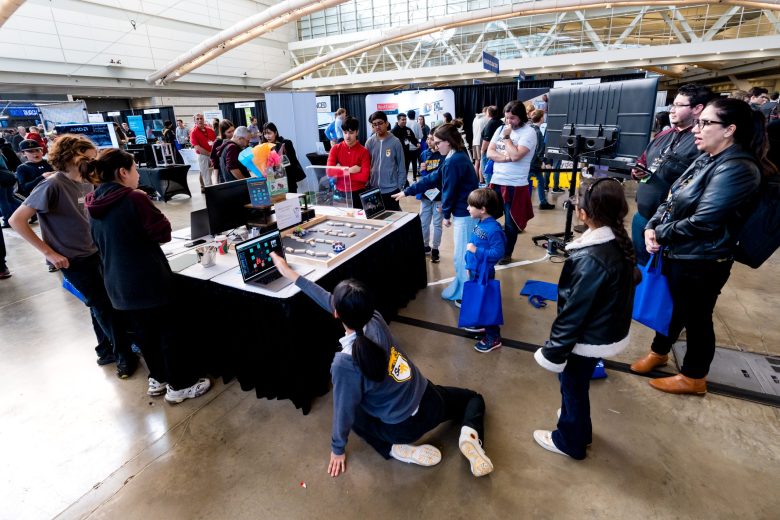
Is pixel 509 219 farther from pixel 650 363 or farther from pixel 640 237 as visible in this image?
pixel 650 363

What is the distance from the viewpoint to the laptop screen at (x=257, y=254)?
6.40 feet

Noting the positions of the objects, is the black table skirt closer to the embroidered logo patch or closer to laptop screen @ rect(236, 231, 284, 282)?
laptop screen @ rect(236, 231, 284, 282)

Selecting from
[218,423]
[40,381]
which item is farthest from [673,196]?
[40,381]

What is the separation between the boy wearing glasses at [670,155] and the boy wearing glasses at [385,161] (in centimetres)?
208

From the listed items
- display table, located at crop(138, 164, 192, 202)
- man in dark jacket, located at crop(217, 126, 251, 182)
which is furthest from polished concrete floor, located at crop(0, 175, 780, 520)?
display table, located at crop(138, 164, 192, 202)

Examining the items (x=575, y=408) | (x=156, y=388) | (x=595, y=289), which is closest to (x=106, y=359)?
(x=156, y=388)

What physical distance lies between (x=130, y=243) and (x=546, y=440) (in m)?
2.18

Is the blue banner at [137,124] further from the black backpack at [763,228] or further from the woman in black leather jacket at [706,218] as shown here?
the black backpack at [763,228]

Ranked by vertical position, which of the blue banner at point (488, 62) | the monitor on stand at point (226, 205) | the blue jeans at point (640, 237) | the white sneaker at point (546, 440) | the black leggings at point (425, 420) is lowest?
the white sneaker at point (546, 440)

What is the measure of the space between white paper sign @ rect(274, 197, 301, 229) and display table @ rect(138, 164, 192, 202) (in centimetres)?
590

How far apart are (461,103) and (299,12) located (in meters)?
6.65

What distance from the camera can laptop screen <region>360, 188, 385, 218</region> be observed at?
10.1ft

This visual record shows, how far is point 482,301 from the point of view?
2461 millimetres

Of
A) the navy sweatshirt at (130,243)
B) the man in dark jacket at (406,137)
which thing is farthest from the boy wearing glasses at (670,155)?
the man in dark jacket at (406,137)
